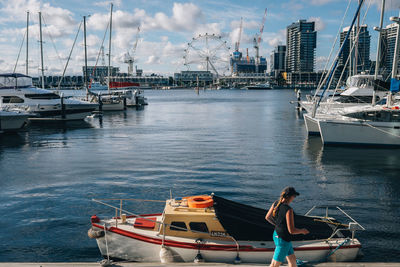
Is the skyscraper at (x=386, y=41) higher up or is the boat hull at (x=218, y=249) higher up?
the skyscraper at (x=386, y=41)

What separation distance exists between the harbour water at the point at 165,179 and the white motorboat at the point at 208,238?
1827 mm

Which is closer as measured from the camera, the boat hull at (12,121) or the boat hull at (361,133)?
the boat hull at (361,133)

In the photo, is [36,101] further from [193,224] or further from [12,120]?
[193,224]

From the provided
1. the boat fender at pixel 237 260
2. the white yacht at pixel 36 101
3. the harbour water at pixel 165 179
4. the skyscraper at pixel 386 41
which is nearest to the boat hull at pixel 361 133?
the harbour water at pixel 165 179

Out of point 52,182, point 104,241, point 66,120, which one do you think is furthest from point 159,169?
point 66,120

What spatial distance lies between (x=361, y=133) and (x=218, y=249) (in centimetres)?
2417

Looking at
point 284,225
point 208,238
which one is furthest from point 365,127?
point 284,225

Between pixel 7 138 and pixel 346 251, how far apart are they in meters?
39.4

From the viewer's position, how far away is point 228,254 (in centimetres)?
993

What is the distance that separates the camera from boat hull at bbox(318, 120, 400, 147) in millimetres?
29219

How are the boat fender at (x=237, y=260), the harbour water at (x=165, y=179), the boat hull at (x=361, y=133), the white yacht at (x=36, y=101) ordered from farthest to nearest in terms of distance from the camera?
the white yacht at (x=36, y=101), the boat hull at (x=361, y=133), the harbour water at (x=165, y=179), the boat fender at (x=237, y=260)

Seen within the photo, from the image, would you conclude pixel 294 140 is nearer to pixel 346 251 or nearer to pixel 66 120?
pixel 346 251

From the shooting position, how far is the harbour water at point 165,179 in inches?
527

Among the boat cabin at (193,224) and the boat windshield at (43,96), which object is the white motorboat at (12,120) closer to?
the boat windshield at (43,96)
